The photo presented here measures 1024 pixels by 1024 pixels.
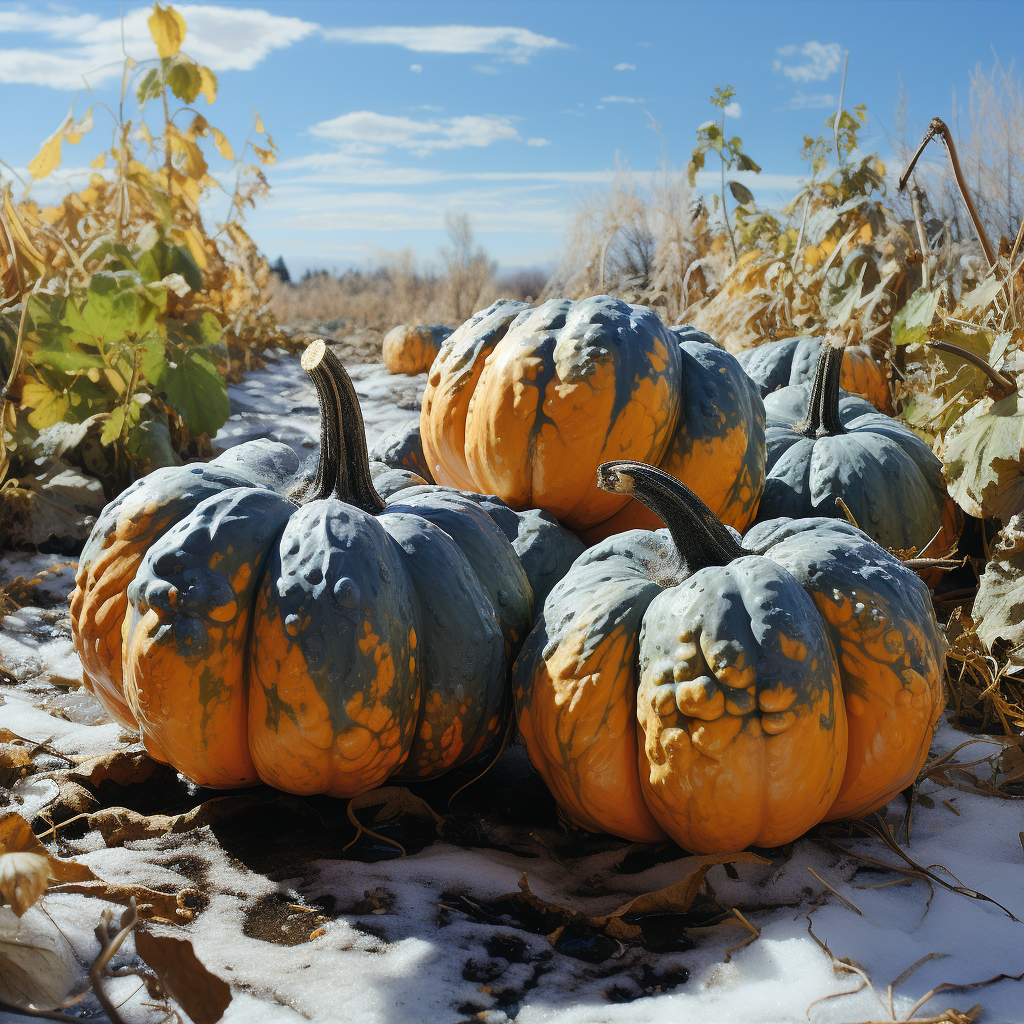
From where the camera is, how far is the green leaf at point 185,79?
506cm

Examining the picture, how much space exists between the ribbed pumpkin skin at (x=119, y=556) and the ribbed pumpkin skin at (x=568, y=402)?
69 centimetres

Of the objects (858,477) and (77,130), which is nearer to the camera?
(858,477)

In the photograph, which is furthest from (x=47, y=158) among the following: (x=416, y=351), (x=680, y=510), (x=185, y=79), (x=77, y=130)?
(x=680, y=510)

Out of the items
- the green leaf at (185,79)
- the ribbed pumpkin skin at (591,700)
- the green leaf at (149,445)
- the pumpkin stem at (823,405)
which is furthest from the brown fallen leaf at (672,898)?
the green leaf at (185,79)

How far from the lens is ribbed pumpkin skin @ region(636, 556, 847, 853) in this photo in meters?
1.50

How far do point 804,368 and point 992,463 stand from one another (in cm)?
115

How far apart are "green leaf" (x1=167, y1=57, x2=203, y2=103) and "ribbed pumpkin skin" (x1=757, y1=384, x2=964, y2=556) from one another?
4.14m

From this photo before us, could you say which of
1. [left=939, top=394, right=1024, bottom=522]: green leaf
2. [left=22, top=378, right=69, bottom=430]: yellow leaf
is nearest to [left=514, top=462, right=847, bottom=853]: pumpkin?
[left=939, top=394, right=1024, bottom=522]: green leaf

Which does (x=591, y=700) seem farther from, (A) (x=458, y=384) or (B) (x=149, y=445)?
(B) (x=149, y=445)

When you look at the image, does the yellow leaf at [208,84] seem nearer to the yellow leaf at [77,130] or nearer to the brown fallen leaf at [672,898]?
the yellow leaf at [77,130]

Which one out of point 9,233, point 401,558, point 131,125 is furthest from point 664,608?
point 131,125

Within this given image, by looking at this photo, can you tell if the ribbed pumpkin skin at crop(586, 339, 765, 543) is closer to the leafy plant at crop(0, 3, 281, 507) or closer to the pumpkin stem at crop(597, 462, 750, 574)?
the pumpkin stem at crop(597, 462, 750, 574)

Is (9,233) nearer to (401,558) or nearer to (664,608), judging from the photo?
(401,558)

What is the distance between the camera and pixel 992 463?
7.75ft
